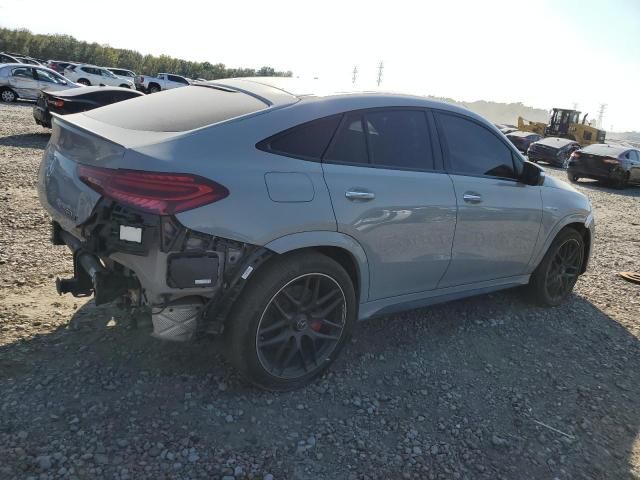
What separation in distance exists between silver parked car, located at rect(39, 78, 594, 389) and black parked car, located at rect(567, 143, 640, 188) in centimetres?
1510

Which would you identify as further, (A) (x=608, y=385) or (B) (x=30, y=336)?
(A) (x=608, y=385)

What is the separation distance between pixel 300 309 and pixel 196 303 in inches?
25.5

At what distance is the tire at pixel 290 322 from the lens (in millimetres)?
2770

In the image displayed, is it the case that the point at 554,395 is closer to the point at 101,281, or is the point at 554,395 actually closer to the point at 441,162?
the point at 441,162

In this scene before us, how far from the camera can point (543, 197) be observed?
4410 millimetres

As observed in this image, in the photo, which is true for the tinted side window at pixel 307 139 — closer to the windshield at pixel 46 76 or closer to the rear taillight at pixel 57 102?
the rear taillight at pixel 57 102

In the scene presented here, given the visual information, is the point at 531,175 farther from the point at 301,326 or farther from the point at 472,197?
the point at 301,326

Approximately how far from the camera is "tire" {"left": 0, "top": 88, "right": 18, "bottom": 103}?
799 inches

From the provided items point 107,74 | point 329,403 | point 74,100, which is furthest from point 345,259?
point 107,74

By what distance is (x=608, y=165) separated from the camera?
16734mm

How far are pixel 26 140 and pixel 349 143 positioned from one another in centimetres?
1094

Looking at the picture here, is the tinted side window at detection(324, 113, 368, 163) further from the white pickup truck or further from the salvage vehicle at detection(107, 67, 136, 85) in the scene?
the salvage vehicle at detection(107, 67, 136, 85)

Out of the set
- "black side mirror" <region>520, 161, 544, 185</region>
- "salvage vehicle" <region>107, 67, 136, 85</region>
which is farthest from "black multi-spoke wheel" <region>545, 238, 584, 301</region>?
"salvage vehicle" <region>107, 67, 136, 85</region>

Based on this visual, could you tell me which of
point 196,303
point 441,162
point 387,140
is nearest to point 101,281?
point 196,303
